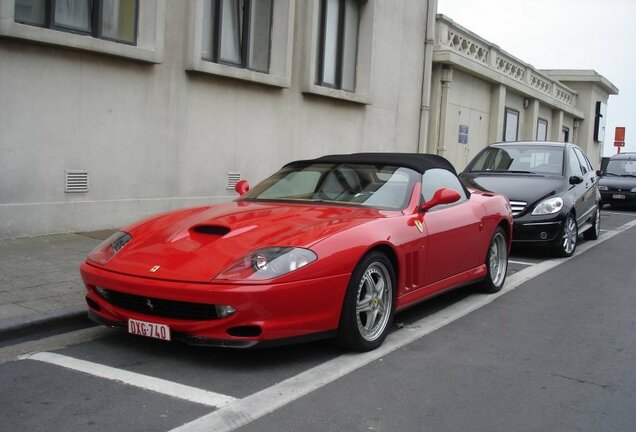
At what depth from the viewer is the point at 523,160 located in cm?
1112

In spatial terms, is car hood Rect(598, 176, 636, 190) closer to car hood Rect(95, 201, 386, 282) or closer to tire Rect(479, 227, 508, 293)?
tire Rect(479, 227, 508, 293)

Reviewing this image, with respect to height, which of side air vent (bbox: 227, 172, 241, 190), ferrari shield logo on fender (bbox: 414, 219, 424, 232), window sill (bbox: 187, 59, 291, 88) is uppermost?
window sill (bbox: 187, 59, 291, 88)

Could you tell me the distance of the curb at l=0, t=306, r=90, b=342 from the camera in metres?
5.06

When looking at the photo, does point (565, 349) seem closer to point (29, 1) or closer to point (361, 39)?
point (29, 1)

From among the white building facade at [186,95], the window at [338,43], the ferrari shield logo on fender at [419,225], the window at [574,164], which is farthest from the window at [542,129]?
the ferrari shield logo on fender at [419,225]

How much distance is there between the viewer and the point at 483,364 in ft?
16.0

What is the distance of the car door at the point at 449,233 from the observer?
5832 millimetres

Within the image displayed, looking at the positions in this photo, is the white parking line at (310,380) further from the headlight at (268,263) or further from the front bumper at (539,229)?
the front bumper at (539,229)

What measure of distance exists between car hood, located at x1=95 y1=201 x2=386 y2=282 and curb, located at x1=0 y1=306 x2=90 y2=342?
→ 851 mm

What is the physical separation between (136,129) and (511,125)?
1831 centimetres

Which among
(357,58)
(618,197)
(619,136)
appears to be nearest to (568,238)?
(357,58)

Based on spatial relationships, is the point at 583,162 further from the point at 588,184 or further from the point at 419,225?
the point at 419,225

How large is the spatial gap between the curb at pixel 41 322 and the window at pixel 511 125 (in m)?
20.9

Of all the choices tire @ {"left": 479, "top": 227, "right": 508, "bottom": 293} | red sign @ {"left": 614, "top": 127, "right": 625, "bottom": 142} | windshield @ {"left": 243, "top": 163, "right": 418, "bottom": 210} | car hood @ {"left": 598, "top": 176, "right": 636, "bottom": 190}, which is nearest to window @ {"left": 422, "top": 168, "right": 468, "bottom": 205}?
windshield @ {"left": 243, "top": 163, "right": 418, "bottom": 210}
